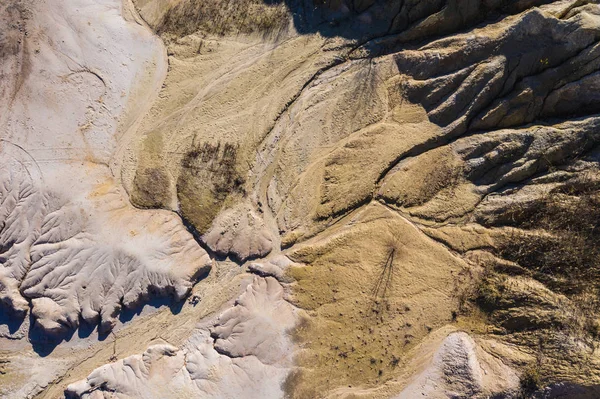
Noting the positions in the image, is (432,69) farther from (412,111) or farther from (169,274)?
(169,274)

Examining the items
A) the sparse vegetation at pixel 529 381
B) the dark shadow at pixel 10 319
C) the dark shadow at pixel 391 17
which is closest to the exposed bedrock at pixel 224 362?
the dark shadow at pixel 10 319

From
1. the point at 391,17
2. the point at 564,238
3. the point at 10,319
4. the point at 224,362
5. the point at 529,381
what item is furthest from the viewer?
the point at 391,17

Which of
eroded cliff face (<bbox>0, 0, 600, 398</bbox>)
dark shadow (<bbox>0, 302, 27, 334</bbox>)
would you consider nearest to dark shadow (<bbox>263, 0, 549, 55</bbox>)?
eroded cliff face (<bbox>0, 0, 600, 398</bbox>)

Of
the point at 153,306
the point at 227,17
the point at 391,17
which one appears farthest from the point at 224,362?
the point at 391,17

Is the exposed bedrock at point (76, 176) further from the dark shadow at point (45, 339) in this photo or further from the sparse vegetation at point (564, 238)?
the sparse vegetation at point (564, 238)

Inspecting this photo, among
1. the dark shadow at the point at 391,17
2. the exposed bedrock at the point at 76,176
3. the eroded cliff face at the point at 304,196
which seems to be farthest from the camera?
the exposed bedrock at the point at 76,176

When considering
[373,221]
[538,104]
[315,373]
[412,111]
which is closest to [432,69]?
[412,111]

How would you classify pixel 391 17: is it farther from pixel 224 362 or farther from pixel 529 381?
pixel 224 362

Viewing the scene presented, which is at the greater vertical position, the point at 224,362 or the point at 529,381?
the point at 529,381
